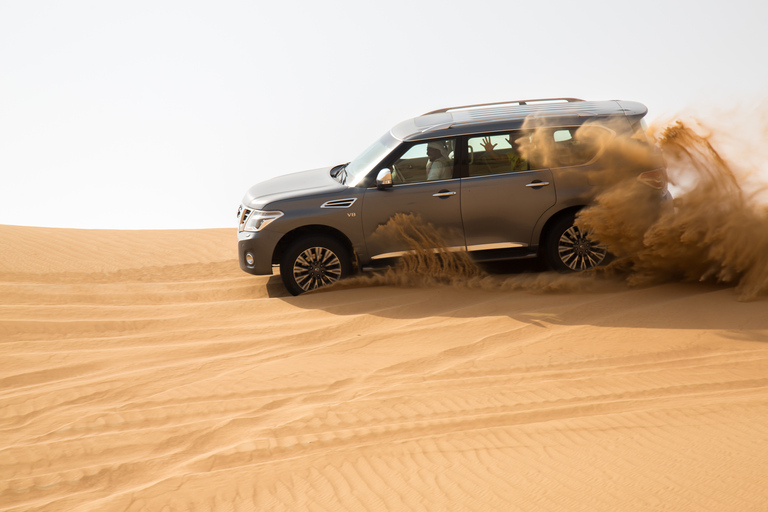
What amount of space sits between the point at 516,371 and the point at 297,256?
322 cm

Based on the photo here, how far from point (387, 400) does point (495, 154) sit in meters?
3.70

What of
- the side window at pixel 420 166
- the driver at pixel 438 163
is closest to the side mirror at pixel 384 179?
the side window at pixel 420 166

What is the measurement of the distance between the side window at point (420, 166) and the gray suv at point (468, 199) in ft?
0.04

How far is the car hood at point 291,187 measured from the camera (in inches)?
295

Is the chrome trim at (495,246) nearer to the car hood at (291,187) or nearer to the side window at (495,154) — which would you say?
the side window at (495,154)

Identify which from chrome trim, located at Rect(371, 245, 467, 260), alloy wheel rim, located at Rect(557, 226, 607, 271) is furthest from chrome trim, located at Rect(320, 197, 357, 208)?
alloy wheel rim, located at Rect(557, 226, 607, 271)

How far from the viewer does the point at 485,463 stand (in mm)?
3830

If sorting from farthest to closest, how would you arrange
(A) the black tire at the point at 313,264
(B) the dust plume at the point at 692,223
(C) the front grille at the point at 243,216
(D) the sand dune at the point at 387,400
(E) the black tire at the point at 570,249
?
(C) the front grille at the point at 243,216 → (A) the black tire at the point at 313,264 → (E) the black tire at the point at 570,249 → (B) the dust plume at the point at 692,223 → (D) the sand dune at the point at 387,400

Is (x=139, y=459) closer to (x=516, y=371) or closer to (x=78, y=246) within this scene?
(x=516, y=371)

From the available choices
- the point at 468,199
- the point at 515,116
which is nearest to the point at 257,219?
the point at 468,199

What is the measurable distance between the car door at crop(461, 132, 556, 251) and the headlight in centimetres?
216

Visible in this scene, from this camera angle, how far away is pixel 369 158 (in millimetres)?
7809

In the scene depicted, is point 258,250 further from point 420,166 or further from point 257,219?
point 420,166

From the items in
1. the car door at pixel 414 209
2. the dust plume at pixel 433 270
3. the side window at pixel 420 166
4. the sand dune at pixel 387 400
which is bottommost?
the sand dune at pixel 387 400
